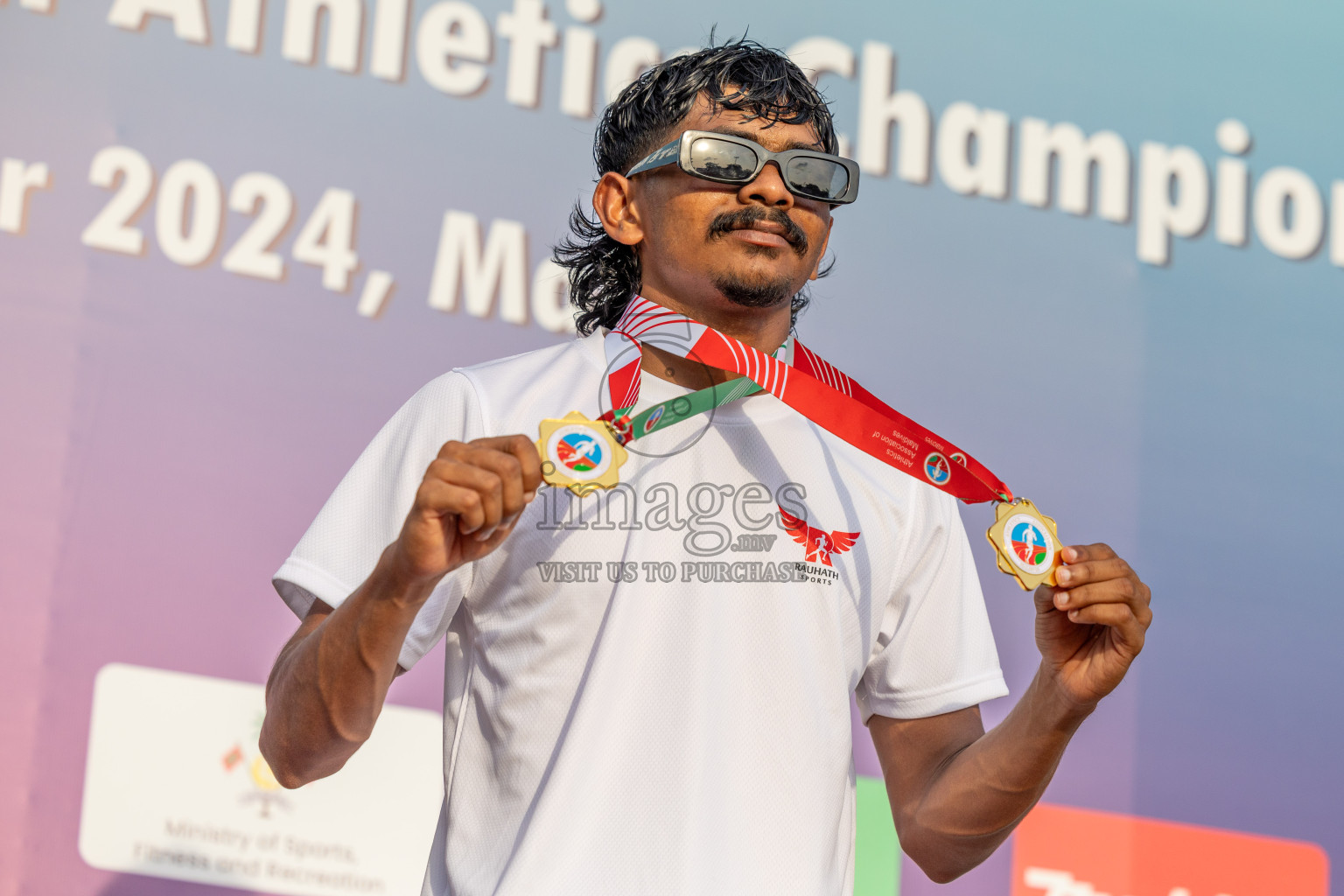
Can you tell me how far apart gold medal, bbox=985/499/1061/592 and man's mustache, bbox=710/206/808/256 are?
0.45 meters

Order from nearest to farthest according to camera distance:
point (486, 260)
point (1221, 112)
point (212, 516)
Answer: point (212, 516) < point (486, 260) < point (1221, 112)

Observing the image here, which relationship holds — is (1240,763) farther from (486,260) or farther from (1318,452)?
(486,260)

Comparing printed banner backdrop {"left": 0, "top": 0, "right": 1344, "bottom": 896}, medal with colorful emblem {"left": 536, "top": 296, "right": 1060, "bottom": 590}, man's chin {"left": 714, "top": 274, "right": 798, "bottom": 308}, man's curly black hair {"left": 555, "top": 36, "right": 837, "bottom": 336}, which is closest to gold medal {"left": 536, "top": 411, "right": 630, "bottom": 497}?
medal with colorful emblem {"left": 536, "top": 296, "right": 1060, "bottom": 590}

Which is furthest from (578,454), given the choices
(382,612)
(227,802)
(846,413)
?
(227,802)

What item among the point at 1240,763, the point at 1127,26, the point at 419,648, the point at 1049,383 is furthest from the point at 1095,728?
the point at 419,648

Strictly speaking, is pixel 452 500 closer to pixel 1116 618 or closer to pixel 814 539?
pixel 814 539

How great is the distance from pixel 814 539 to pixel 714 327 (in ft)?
1.01

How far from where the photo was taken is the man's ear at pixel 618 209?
5.74 ft

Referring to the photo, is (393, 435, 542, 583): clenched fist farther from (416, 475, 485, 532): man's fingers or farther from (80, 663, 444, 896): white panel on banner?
(80, 663, 444, 896): white panel on banner

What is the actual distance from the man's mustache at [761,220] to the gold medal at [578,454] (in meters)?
0.42

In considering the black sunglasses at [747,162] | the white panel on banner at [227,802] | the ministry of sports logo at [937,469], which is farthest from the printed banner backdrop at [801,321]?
the ministry of sports logo at [937,469]

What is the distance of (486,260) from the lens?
2850 mm

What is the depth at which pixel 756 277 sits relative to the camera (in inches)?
61.2

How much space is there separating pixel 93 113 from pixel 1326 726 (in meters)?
3.12
